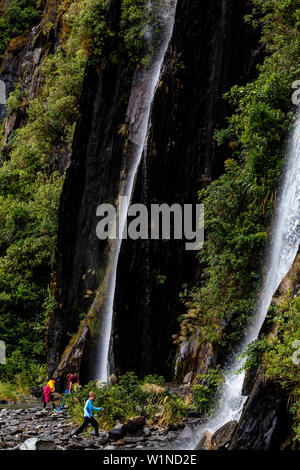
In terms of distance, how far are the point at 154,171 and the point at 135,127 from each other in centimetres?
285

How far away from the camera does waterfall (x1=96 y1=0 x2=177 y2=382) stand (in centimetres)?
1595

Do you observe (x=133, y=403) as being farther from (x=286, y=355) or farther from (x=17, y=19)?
(x=17, y=19)

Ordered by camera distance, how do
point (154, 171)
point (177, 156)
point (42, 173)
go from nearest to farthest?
point (154, 171) → point (177, 156) → point (42, 173)

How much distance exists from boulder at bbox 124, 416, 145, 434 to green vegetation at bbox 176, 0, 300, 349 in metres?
2.65

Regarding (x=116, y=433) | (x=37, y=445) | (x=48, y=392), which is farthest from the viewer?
(x=48, y=392)

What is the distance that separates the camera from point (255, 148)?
1276 cm

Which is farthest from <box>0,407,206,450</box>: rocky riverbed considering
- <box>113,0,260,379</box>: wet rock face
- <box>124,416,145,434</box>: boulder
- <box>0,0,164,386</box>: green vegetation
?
<box>0,0,164,386</box>: green vegetation

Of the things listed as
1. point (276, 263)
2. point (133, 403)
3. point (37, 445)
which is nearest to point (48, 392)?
point (133, 403)

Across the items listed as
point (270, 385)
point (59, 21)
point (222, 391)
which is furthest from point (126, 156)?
point (59, 21)

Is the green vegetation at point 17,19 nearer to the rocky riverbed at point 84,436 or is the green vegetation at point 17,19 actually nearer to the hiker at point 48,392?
the hiker at point 48,392

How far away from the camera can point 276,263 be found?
11.3m

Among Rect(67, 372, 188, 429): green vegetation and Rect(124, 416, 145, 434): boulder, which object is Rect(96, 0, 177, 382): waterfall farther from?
Rect(124, 416, 145, 434): boulder

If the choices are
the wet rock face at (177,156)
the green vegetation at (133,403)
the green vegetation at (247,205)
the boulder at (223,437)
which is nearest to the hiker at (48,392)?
the green vegetation at (133,403)

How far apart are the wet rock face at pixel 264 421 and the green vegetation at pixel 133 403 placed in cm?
398
